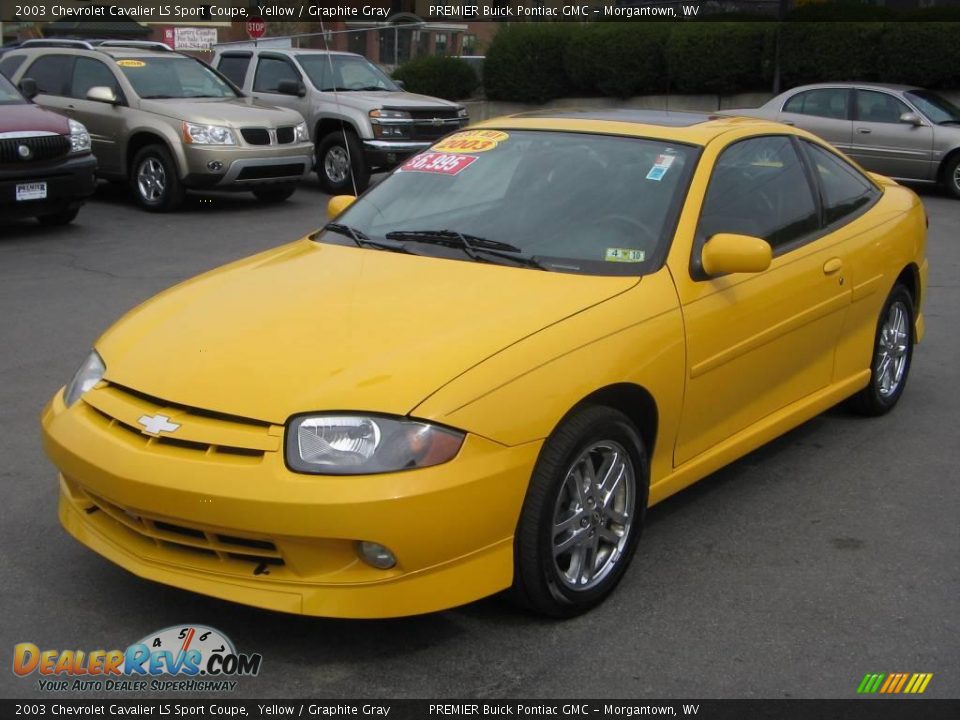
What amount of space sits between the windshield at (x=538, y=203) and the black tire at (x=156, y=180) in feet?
28.8

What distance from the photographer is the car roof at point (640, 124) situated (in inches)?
199

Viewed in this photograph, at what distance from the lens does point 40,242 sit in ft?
38.1

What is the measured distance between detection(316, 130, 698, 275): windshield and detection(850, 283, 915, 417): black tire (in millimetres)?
1783

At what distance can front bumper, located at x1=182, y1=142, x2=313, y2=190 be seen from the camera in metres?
13.4

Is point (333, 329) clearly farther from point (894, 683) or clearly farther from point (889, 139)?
point (889, 139)

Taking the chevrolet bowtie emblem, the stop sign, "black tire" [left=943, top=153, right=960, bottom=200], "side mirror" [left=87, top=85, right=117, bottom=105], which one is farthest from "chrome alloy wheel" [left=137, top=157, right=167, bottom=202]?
the chevrolet bowtie emblem

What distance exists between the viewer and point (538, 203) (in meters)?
4.82

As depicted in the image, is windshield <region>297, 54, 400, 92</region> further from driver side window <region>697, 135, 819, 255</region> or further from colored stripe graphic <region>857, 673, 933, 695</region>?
colored stripe graphic <region>857, 673, 933, 695</region>

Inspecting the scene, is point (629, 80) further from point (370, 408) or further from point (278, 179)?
point (370, 408)

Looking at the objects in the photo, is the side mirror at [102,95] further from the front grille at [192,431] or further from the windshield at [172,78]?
the front grille at [192,431]

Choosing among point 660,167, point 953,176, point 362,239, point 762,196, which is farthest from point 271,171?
point 660,167

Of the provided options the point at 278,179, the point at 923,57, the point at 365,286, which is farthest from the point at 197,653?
the point at 923,57

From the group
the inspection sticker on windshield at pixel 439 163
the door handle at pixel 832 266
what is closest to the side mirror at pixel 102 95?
the inspection sticker on windshield at pixel 439 163

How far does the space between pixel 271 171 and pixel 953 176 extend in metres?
8.83
